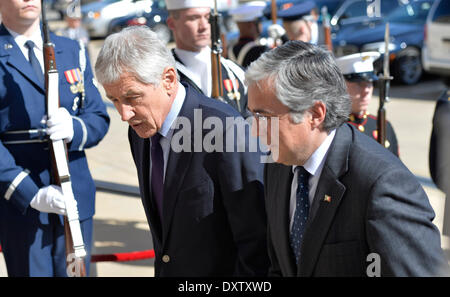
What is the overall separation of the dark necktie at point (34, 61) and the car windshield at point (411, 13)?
9702 mm

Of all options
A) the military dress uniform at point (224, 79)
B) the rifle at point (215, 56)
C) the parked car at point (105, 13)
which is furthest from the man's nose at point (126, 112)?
the parked car at point (105, 13)

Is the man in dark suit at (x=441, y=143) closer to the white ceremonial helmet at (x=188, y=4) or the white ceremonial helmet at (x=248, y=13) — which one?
the white ceremonial helmet at (x=188, y=4)

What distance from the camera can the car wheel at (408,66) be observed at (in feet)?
38.5

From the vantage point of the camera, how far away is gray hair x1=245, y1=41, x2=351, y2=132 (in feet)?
6.88

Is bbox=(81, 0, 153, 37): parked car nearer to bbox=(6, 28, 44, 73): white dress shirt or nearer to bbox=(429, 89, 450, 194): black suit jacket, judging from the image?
bbox=(6, 28, 44, 73): white dress shirt

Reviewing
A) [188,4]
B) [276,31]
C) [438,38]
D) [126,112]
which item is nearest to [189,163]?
[126,112]

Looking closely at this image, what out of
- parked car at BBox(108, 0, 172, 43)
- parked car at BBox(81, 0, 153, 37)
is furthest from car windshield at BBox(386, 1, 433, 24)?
parked car at BBox(81, 0, 153, 37)

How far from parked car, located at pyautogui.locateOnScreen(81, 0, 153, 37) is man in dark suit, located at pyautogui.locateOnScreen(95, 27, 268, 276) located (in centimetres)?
1760

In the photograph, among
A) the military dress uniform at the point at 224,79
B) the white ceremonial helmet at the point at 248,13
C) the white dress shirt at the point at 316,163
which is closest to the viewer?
the white dress shirt at the point at 316,163

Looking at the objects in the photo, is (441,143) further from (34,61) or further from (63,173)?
(34,61)

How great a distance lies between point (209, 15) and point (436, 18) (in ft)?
25.5

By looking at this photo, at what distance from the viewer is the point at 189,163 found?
100 inches

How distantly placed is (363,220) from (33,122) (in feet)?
6.58
